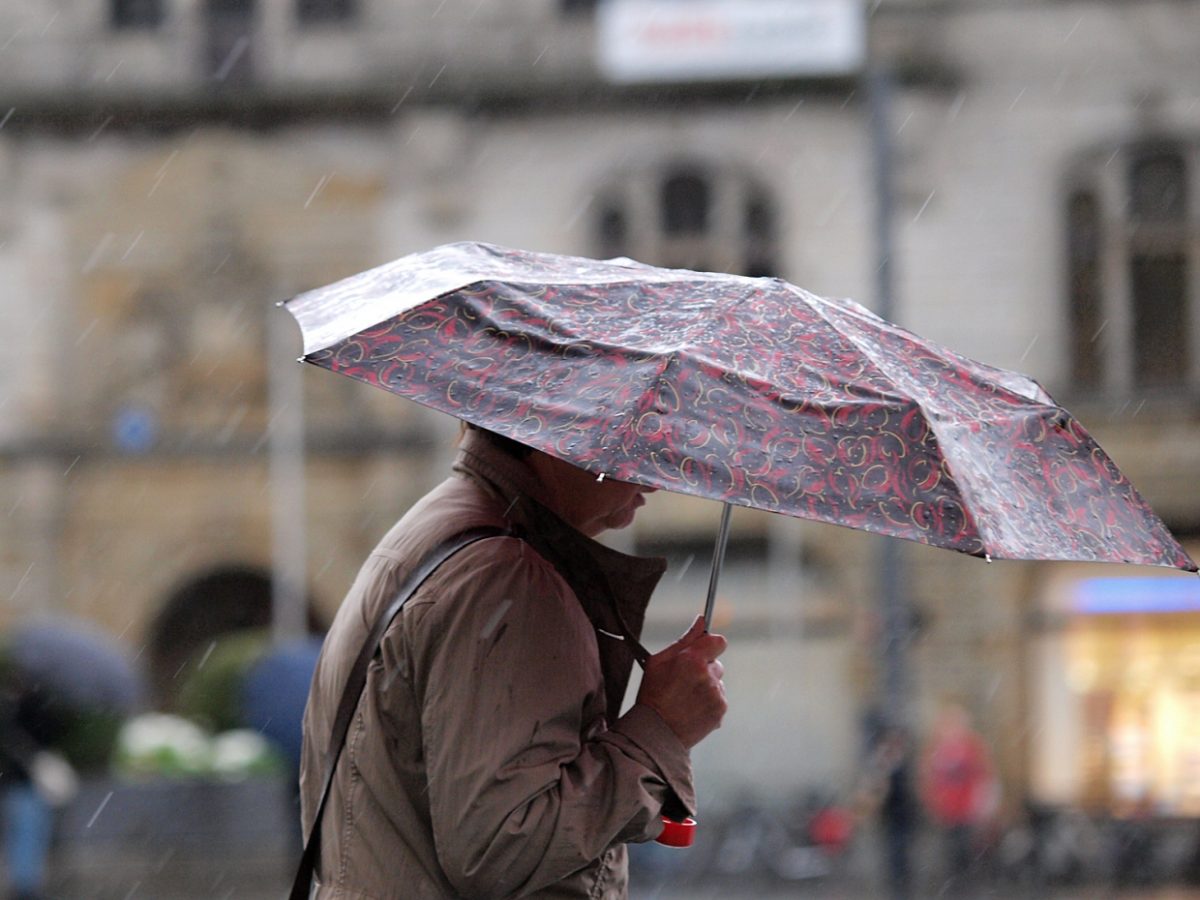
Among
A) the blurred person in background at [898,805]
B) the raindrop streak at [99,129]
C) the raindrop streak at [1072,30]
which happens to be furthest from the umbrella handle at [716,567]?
the raindrop streak at [99,129]

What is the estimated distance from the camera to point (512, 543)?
8.36 feet

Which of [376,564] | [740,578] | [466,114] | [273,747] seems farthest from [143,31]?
[376,564]

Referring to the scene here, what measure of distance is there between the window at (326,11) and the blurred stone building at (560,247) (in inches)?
1.8

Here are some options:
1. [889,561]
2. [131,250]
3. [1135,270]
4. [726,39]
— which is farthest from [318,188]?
[889,561]

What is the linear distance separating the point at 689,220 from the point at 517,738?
20.1m

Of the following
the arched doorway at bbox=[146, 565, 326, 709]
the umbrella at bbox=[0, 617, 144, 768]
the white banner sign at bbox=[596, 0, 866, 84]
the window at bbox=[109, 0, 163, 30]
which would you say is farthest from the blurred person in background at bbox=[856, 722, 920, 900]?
the window at bbox=[109, 0, 163, 30]

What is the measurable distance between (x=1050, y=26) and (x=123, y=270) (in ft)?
38.4

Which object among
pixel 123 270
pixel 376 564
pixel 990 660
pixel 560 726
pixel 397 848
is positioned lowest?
pixel 990 660

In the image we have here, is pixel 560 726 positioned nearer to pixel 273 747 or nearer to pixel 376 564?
pixel 376 564

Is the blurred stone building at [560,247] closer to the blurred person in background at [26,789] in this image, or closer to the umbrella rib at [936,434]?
the blurred person in background at [26,789]

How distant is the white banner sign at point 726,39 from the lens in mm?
17750

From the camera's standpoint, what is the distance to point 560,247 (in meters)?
21.8

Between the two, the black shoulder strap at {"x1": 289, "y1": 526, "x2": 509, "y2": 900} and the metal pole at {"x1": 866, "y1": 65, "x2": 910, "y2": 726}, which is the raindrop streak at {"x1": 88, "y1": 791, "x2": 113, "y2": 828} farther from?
the black shoulder strap at {"x1": 289, "y1": 526, "x2": 509, "y2": 900}

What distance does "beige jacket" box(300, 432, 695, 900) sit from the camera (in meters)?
2.38
